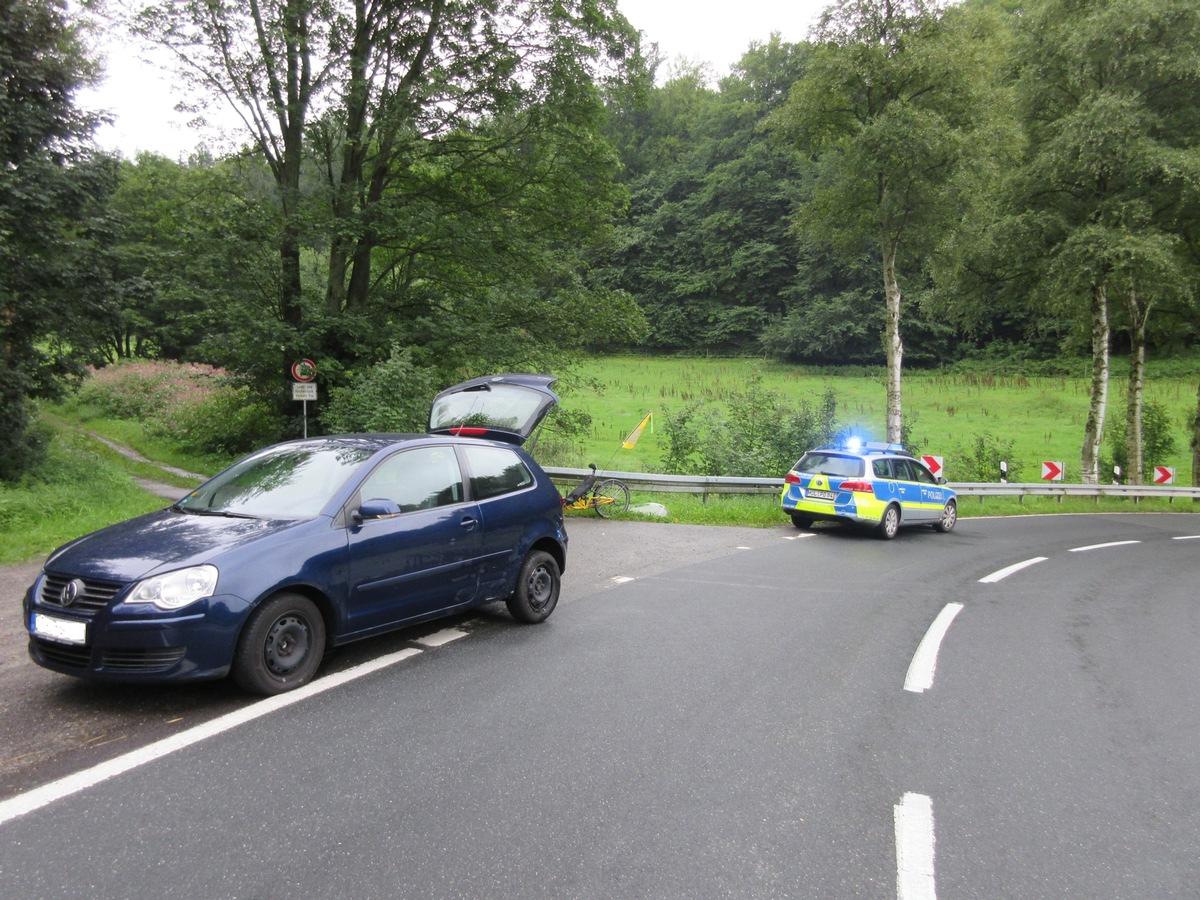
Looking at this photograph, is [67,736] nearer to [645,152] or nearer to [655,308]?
[655,308]

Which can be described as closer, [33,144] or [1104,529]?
[33,144]

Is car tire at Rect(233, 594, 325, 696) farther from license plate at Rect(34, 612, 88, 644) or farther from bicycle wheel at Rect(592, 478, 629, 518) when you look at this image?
bicycle wheel at Rect(592, 478, 629, 518)

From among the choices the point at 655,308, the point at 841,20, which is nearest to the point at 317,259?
the point at 841,20

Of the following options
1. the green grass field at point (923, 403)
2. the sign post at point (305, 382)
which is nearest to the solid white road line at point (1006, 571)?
the green grass field at point (923, 403)

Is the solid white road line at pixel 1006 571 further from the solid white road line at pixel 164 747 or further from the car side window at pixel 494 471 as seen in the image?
the solid white road line at pixel 164 747

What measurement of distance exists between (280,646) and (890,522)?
477 inches

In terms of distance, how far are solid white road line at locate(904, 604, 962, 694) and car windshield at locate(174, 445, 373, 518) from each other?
433cm

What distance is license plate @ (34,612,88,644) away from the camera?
167 inches

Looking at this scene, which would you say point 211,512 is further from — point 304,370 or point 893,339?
point 893,339

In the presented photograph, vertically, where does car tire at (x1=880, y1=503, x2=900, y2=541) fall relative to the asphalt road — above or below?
below

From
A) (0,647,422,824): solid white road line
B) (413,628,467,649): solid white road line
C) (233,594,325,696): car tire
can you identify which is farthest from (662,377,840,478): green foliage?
(233,594,325,696): car tire

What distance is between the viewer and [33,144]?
453 inches

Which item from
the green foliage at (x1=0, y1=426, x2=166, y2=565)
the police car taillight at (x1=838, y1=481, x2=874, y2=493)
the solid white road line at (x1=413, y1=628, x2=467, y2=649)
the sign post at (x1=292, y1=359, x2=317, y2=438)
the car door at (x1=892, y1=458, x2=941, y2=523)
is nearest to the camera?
the solid white road line at (x1=413, y1=628, x2=467, y2=649)

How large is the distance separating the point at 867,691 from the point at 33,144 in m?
13.5
